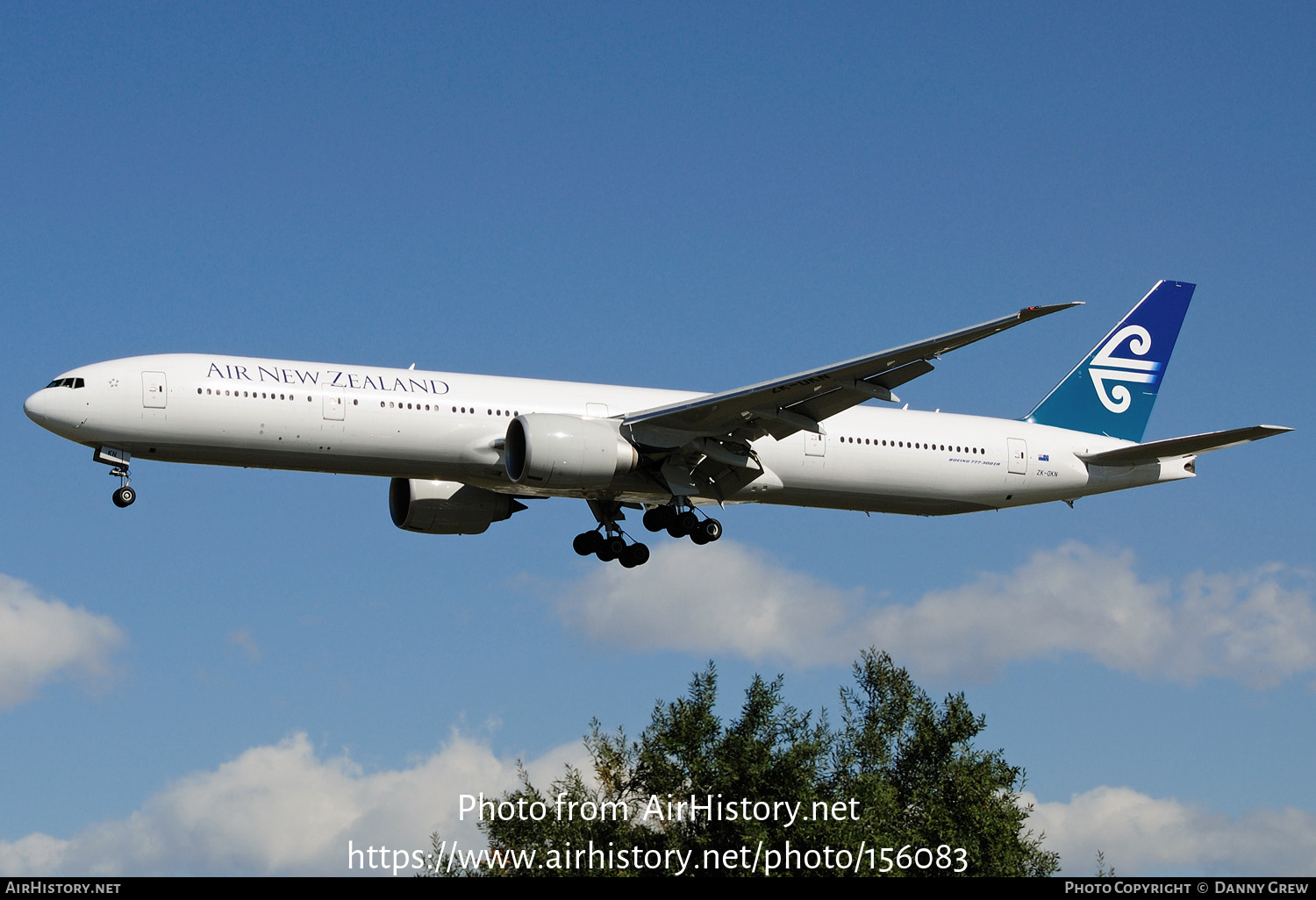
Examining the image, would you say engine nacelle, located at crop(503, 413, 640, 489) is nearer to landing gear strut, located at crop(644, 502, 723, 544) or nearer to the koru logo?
landing gear strut, located at crop(644, 502, 723, 544)

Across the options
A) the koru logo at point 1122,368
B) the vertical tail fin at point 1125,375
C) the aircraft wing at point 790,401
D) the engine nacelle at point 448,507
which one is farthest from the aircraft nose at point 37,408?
the koru logo at point 1122,368

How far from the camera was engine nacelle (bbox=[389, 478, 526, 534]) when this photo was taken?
3678 centimetres

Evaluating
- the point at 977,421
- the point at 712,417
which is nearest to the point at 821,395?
the point at 712,417

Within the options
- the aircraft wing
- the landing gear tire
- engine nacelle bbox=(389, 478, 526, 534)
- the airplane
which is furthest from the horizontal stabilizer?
engine nacelle bbox=(389, 478, 526, 534)

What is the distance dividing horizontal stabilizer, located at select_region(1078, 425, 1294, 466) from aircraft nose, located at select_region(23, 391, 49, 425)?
79.4 feet

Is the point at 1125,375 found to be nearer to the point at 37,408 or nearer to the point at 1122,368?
the point at 1122,368

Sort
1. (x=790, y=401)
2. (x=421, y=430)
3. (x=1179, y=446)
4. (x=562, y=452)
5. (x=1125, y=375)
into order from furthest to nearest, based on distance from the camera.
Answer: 1. (x=1125, y=375)
2. (x=1179, y=446)
3. (x=790, y=401)
4. (x=421, y=430)
5. (x=562, y=452)

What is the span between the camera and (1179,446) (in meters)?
35.7

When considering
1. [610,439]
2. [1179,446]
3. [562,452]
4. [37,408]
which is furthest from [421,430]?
[1179,446]

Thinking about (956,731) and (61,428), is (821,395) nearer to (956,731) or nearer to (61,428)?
(61,428)

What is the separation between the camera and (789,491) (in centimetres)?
3512

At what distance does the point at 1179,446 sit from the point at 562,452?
49.5ft

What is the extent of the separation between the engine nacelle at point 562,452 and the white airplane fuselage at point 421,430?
39 centimetres

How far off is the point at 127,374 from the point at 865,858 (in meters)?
21.1
